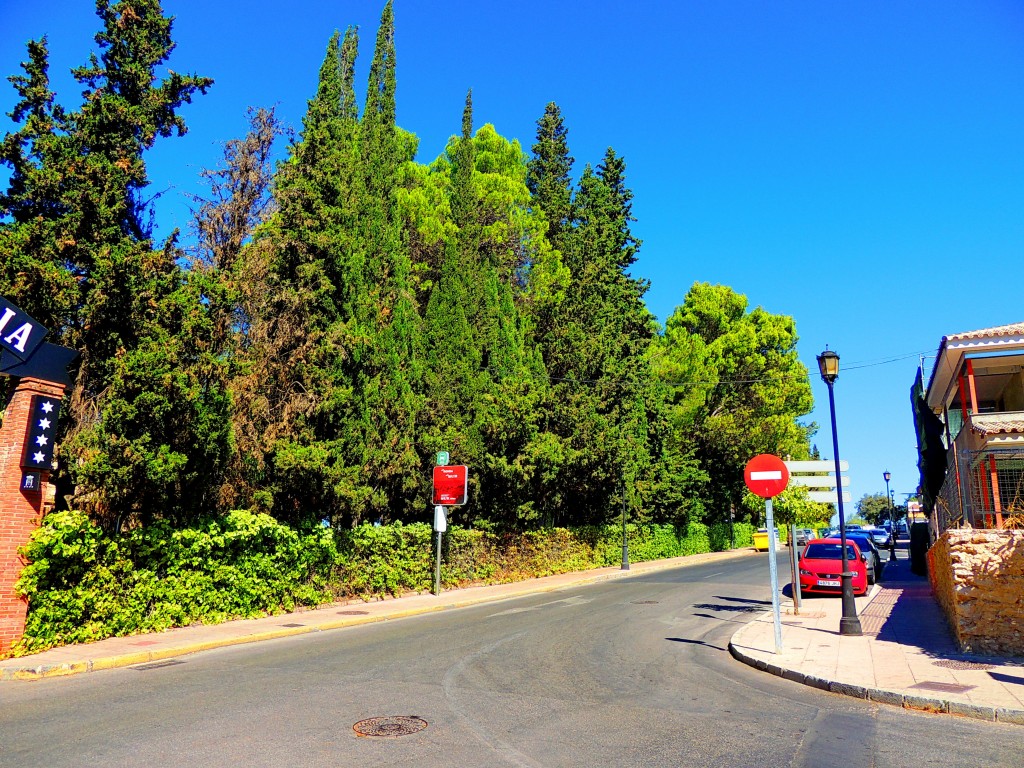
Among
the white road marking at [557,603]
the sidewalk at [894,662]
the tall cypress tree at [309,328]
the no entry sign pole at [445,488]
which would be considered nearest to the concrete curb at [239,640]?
the no entry sign pole at [445,488]

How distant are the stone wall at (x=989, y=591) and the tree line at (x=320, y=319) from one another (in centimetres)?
1317

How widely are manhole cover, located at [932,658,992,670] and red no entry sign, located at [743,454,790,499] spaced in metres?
3.02

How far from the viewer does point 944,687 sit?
7.95 metres

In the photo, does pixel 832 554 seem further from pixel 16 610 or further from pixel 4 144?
pixel 4 144

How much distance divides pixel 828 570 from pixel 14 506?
62.5ft

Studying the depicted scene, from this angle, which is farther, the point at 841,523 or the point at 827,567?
the point at 827,567

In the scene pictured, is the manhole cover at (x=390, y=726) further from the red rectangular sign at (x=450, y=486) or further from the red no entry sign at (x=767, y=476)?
the red rectangular sign at (x=450, y=486)

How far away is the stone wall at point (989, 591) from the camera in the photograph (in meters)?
9.88

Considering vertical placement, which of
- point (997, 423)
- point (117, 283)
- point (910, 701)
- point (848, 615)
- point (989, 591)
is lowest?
point (910, 701)

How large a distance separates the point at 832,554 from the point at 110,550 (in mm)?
18430

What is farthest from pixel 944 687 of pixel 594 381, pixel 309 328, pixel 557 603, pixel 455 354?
pixel 594 381

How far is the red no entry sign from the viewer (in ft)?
34.6

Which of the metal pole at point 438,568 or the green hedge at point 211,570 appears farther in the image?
the metal pole at point 438,568

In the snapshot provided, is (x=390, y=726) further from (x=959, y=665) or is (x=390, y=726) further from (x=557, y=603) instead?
(x=557, y=603)
